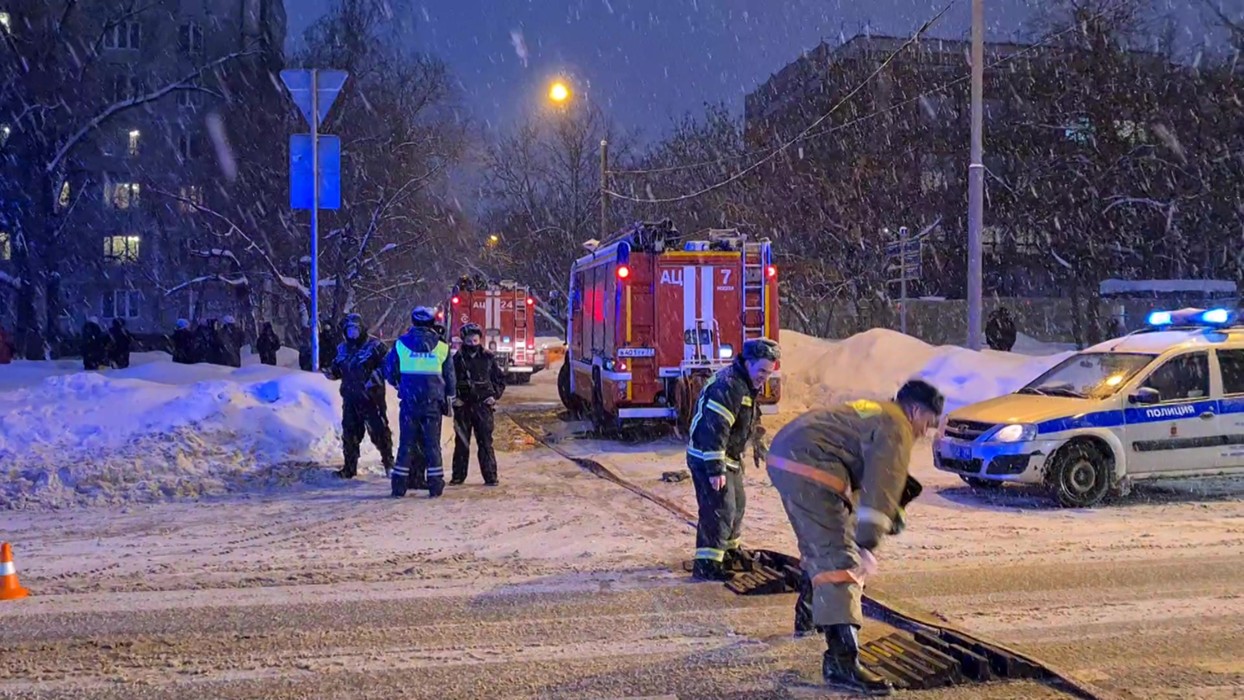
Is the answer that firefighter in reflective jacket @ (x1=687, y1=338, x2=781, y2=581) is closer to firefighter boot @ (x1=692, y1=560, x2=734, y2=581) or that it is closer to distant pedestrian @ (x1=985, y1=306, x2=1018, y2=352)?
firefighter boot @ (x1=692, y1=560, x2=734, y2=581)

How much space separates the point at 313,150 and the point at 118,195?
141 ft

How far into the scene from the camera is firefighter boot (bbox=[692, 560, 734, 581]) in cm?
790

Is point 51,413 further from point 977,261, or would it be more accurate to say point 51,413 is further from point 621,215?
point 621,215

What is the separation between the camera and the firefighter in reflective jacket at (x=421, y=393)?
1161 cm

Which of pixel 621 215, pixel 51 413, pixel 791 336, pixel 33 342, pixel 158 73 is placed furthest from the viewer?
pixel 158 73

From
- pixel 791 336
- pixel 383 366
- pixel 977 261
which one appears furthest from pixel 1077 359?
pixel 791 336

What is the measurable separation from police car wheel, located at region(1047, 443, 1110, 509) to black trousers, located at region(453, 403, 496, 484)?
19.2 feet

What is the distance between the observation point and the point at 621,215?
44938 millimetres

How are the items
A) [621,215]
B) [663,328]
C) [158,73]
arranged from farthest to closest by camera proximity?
1. [158,73]
2. [621,215]
3. [663,328]

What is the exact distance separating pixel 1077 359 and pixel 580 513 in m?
5.90

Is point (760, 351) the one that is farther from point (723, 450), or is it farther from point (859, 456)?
point (859, 456)

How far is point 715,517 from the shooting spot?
25.7 feet

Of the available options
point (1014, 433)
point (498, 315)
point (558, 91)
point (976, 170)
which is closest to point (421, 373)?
point (1014, 433)

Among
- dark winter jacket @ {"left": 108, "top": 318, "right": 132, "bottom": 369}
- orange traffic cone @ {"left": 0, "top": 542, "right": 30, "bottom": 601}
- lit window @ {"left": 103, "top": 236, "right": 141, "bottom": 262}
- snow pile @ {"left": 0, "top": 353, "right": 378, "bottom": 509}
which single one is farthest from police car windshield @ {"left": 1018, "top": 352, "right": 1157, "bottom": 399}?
lit window @ {"left": 103, "top": 236, "right": 141, "bottom": 262}
